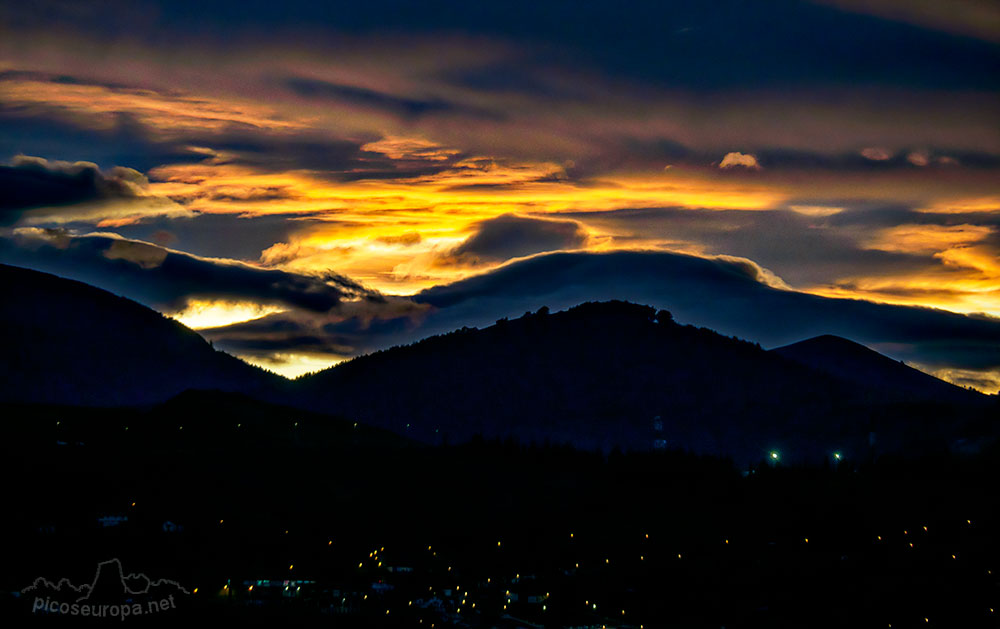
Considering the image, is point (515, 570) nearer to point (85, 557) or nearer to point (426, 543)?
point (426, 543)

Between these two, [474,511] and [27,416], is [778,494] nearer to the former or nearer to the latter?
[474,511]

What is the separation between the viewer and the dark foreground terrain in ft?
272

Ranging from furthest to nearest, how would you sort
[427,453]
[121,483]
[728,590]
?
[427,453], [121,483], [728,590]

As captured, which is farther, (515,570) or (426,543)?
(426,543)

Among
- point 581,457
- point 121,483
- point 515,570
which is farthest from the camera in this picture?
point 581,457

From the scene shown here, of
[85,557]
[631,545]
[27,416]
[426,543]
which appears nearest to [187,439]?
[27,416]

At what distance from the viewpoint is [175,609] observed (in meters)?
63.1

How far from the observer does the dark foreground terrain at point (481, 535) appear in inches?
3263

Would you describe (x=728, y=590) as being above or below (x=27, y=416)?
below

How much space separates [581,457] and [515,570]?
205ft

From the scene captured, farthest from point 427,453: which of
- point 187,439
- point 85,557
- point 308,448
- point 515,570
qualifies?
point 85,557

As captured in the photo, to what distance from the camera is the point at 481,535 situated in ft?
419

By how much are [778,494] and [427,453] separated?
46084 mm

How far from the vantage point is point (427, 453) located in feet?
529
